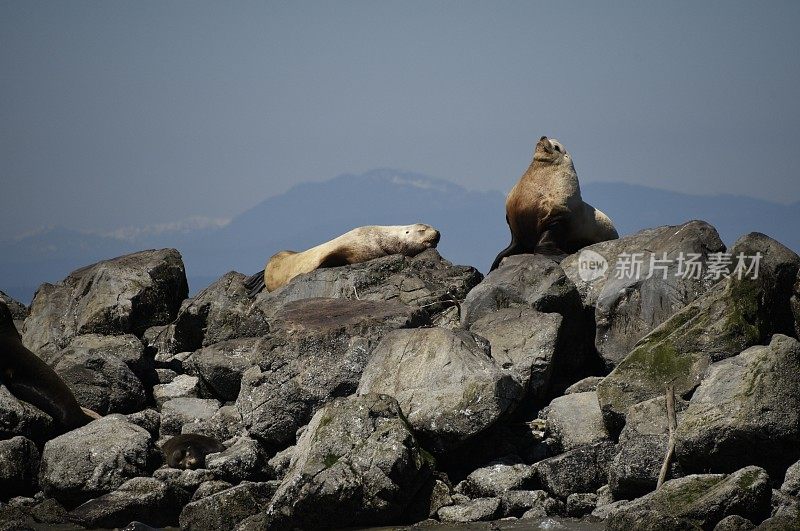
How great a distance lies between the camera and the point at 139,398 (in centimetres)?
1362

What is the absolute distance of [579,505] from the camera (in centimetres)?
967

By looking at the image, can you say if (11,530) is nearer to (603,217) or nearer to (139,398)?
(139,398)

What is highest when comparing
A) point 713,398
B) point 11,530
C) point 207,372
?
point 207,372

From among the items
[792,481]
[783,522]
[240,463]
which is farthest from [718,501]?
[240,463]

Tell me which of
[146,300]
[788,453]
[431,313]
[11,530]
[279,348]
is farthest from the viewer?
[146,300]

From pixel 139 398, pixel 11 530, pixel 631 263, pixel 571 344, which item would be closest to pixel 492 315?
pixel 571 344

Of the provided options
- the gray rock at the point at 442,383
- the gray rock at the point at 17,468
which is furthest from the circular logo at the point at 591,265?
the gray rock at the point at 17,468

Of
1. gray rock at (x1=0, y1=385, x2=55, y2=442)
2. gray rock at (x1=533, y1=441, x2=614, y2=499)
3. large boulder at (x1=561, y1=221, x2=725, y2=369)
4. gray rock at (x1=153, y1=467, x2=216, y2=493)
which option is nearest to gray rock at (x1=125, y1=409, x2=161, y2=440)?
gray rock at (x1=0, y1=385, x2=55, y2=442)

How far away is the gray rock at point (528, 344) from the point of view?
11.8 metres

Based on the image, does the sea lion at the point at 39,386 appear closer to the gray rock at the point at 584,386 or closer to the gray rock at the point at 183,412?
the gray rock at the point at 183,412

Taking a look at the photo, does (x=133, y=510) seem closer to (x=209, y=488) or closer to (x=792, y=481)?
(x=209, y=488)

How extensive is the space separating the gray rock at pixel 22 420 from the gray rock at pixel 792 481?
7.54 m

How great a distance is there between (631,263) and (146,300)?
22.3 ft

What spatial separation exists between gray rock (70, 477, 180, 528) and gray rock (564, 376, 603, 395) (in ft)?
13.7
